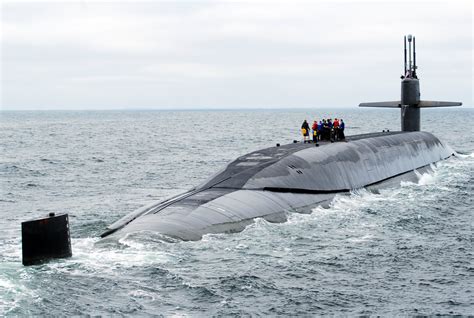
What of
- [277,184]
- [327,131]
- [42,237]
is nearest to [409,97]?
[327,131]

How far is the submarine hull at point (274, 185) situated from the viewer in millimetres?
20953

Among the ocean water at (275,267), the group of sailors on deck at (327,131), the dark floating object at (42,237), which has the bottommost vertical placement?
the ocean water at (275,267)

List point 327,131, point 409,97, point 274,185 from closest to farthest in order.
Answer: point 274,185 < point 327,131 < point 409,97

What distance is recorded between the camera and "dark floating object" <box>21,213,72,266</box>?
16.7 metres

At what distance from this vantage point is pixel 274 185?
2562cm

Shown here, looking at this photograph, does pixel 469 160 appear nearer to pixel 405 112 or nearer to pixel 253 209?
pixel 405 112

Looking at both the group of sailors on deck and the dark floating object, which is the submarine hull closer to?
the group of sailors on deck

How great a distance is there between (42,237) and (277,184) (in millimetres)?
11220

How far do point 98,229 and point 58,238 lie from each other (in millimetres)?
6811

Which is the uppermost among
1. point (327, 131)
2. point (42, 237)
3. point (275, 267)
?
point (327, 131)

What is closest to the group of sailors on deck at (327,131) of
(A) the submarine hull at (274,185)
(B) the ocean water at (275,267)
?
(A) the submarine hull at (274,185)

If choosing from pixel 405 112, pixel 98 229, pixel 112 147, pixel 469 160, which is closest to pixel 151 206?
pixel 98 229

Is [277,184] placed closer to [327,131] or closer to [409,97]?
[327,131]

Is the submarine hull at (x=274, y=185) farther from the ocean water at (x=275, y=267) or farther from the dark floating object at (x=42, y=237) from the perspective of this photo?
the dark floating object at (x=42, y=237)
